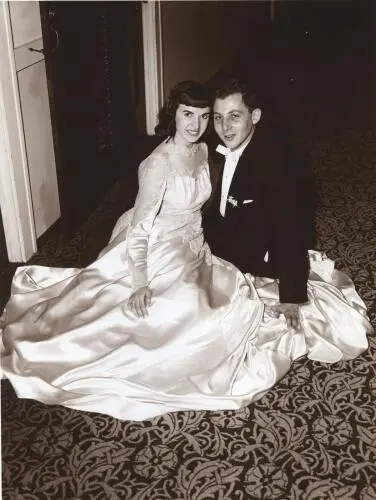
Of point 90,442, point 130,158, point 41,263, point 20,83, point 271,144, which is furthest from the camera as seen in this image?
point 130,158

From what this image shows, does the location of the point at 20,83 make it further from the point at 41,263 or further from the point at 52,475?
the point at 52,475

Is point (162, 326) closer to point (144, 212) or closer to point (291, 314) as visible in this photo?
point (144, 212)

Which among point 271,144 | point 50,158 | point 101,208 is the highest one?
point 271,144

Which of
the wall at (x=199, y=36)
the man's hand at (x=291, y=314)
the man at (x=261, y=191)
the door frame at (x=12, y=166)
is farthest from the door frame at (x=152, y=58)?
the man's hand at (x=291, y=314)

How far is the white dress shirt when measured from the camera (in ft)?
8.19

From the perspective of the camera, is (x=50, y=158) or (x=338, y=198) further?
(x=338, y=198)

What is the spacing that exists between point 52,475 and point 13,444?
0.24 metres

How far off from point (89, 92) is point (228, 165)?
1694mm

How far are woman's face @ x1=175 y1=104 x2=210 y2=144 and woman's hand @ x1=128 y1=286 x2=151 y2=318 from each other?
2.05 feet

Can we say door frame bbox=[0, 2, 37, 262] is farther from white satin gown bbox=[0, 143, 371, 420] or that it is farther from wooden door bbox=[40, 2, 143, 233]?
white satin gown bbox=[0, 143, 371, 420]

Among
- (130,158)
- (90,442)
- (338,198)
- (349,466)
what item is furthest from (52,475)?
(130,158)

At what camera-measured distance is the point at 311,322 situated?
8.73 feet

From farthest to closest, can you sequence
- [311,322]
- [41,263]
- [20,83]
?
1. [41,263]
2. [20,83]
3. [311,322]

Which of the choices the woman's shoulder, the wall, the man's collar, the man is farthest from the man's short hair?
the wall
